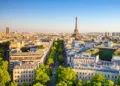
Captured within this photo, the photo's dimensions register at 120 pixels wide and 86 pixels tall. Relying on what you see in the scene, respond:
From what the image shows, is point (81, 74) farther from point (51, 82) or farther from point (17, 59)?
point (17, 59)

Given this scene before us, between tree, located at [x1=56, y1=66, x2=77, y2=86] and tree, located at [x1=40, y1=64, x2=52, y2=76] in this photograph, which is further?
tree, located at [x1=40, y1=64, x2=52, y2=76]

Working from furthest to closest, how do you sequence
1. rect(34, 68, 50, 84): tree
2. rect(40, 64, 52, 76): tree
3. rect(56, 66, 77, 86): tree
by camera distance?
rect(40, 64, 52, 76): tree < rect(34, 68, 50, 84): tree < rect(56, 66, 77, 86): tree

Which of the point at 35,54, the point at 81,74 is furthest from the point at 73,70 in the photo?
the point at 35,54

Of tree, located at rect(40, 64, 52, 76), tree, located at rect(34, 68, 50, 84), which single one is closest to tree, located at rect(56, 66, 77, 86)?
tree, located at rect(34, 68, 50, 84)

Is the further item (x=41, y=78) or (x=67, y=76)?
(x=41, y=78)

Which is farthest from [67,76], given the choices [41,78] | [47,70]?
[47,70]

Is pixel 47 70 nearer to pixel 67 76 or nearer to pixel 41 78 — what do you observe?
pixel 41 78

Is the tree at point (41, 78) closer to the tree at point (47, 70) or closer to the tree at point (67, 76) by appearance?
the tree at point (67, 76)

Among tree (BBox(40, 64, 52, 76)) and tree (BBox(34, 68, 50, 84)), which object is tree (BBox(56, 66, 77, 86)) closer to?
tree (BBox(34, 68, 50, 84))

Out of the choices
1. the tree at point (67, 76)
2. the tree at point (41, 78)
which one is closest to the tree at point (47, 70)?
the tree at point (41, 78)

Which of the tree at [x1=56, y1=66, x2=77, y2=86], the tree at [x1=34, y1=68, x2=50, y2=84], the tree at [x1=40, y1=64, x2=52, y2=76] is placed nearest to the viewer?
the tree at [x1=56, y1=66, x2=77, y2=86]

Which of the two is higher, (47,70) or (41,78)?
(47,70)
